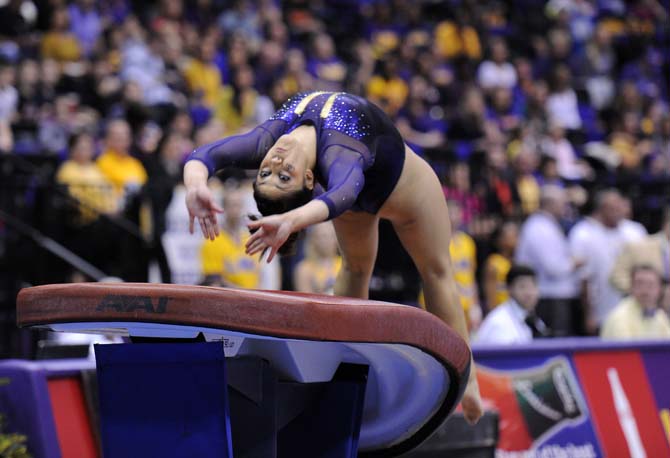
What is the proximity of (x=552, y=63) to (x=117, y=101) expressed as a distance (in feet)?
23.7

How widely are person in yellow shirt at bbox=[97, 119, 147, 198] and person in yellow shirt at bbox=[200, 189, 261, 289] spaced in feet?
2.74

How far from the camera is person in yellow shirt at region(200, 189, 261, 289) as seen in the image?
6.90 m

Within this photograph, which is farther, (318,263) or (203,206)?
(318,263)

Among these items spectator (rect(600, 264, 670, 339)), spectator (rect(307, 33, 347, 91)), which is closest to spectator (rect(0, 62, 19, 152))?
spectator (rect(307, 33, 347, 91))

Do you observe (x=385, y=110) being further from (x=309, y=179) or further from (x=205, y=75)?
(x=309, y=179)

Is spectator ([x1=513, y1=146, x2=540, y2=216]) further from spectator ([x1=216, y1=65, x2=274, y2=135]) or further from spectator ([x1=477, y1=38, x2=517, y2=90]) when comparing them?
spectator ([x1=477, y1=38, x2=517, y2=90])

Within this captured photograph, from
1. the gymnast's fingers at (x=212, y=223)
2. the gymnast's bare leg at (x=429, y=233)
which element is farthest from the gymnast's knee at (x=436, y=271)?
the gymnast's fingers at (x=212, y=223)

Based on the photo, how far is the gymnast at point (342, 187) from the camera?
3.26 meters

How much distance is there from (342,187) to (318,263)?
358 cm

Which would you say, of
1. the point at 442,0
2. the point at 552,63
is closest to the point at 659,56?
the point at 552,63

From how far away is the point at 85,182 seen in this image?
7.16m

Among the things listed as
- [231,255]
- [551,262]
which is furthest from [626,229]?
[231,255]

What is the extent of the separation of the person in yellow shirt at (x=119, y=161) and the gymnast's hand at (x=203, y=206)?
4187mm

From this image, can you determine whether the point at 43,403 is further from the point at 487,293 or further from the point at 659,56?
the point at 659,56
